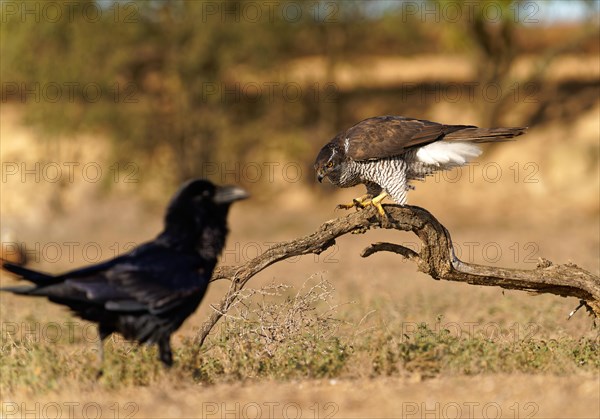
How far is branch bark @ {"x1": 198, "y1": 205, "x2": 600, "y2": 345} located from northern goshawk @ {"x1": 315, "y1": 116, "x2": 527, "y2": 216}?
0.42 m

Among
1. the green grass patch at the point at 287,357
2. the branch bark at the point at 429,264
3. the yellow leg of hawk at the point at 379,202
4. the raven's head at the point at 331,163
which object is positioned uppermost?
the raven's head at the point at 331,163

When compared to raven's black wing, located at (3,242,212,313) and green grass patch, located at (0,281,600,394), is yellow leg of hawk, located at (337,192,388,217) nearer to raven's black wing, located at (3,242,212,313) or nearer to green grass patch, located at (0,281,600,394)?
green grass patch, located at (0,281,600,394)

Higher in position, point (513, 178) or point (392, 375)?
point (513, 178)

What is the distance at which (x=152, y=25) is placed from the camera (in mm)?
26250

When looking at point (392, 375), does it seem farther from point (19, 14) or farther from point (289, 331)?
point (19, 14)

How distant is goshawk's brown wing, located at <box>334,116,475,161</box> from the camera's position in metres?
8.59

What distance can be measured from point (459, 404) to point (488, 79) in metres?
21.6

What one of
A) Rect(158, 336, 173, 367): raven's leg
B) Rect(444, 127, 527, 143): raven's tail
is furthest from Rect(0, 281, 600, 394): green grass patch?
Rect(444, 127, 527, 143): raven's tail

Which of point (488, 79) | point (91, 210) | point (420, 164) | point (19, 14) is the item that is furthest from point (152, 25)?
point (420, 164)

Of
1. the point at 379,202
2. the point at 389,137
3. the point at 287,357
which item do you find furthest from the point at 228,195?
the point at 389,137

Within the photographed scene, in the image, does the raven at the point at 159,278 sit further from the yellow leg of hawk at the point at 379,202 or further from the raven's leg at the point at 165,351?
the yellow leg of hawk at the point at 379,202

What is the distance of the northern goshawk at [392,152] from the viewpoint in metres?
8.57

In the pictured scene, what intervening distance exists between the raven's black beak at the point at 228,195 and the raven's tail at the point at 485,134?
2679mm

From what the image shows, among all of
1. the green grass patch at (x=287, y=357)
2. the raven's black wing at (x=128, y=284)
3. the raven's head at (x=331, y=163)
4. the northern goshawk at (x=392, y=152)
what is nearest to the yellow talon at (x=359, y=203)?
the northern goshawk at (x=392, y=152)
